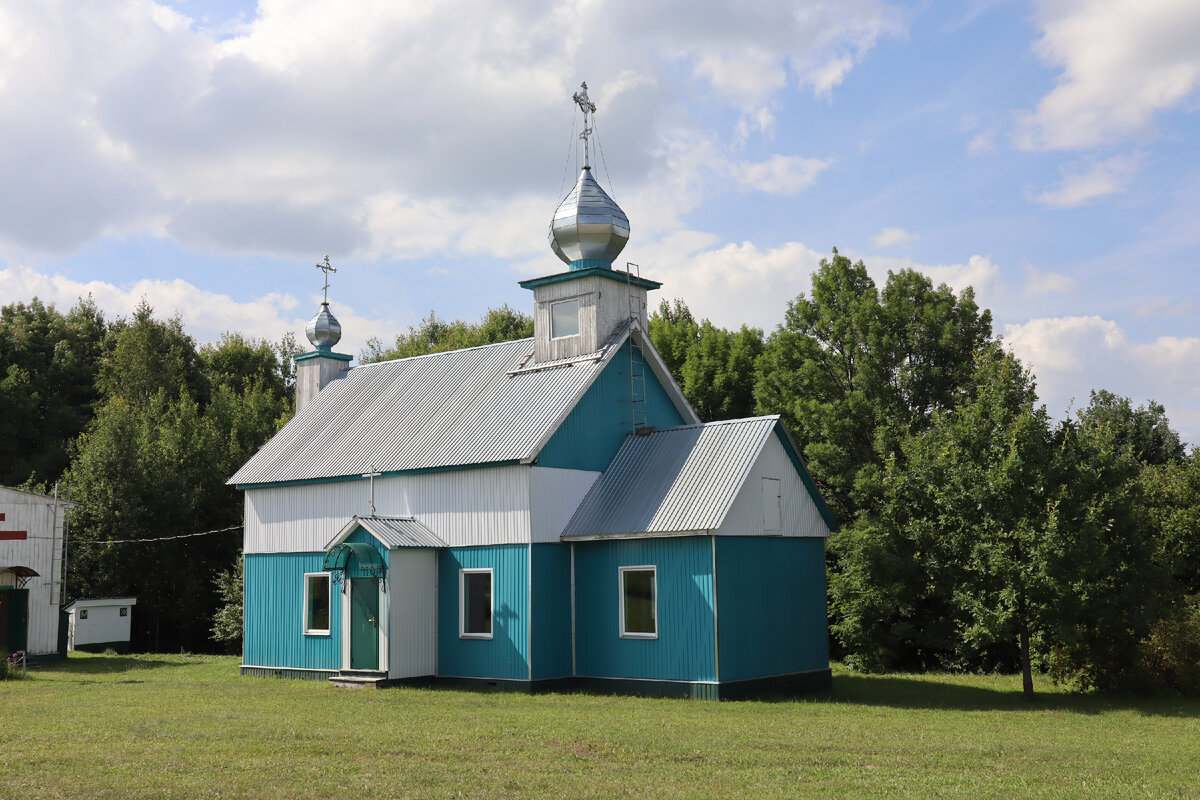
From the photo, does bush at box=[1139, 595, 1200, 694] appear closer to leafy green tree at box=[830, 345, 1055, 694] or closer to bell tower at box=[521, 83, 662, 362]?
leafy green tree at box=[830, 345, 1055, 694]

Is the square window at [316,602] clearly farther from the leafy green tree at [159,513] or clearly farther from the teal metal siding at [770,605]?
the leafy green tree at [159,513]

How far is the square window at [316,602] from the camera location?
25.7 m

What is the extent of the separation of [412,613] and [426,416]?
5193 mm

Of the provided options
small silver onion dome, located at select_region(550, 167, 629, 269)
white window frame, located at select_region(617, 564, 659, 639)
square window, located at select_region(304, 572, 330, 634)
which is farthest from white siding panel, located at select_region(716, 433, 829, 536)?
square window, located at select_region(304, 572, 330, 634)

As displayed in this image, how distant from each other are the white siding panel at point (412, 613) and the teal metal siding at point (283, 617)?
7.39 feet

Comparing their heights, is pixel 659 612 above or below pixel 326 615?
above

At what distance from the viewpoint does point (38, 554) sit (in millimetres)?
31562

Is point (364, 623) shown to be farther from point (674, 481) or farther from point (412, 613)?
point (674, 481)

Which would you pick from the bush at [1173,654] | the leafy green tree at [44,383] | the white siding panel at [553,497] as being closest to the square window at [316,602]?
the white siding panel at [553,497]

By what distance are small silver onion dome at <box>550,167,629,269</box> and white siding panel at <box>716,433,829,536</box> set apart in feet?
21.1

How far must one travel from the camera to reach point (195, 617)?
40.7 m

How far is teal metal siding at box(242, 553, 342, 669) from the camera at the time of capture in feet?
82.9

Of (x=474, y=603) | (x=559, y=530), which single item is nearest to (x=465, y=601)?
(x=474, y=603)

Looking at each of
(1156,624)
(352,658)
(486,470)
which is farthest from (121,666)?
(1156,624)
